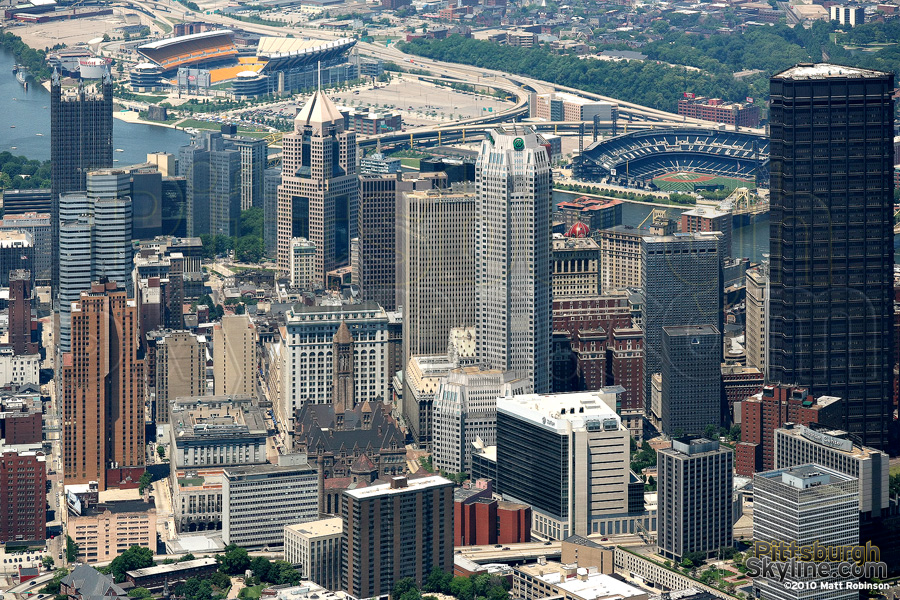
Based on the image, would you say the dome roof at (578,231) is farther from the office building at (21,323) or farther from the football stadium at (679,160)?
the football stadium at (679,160)

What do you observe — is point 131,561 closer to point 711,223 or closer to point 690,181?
point 711,223

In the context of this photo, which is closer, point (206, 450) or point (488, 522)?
point (488, 522)

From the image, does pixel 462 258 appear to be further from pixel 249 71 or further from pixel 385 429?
pixel 249 71

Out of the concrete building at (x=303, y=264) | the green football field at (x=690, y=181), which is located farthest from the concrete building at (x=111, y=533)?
the green football field at (x=690, y=181)

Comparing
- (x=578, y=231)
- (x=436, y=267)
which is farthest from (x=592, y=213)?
(x=436, y=267)

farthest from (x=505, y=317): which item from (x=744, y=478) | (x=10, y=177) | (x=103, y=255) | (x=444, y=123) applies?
(x=444, y=123)

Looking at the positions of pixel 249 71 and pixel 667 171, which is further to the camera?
pixel 249 71

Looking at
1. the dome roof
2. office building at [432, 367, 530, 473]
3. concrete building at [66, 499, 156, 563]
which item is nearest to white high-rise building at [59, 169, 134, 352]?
office building at [432, 367, 530, 473]
